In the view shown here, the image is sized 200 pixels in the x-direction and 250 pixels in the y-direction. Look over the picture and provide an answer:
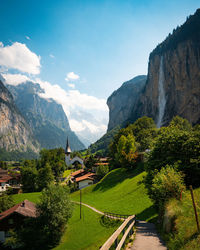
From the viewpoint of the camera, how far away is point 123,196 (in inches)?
1459

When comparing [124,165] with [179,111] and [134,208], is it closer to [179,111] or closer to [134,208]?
[134,208]

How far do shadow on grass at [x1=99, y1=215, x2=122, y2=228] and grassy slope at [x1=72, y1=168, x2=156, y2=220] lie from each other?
2.75 meters

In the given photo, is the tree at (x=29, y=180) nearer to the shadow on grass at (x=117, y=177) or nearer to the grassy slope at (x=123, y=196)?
the grassy slope at (x=123, y=196)

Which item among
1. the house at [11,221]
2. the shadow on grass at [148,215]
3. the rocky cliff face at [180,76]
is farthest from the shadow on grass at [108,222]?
the rocky cliff face at [180,76]

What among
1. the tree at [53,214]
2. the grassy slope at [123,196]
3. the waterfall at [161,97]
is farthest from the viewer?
the waterfall at [161,97]

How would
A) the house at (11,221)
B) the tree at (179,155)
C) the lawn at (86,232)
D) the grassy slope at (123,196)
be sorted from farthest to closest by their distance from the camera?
the house at (11,221), the grassy slope at (123,196), the lawn at (86,232), the tree at (179,155)

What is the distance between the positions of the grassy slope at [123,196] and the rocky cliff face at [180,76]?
65784 millimetres

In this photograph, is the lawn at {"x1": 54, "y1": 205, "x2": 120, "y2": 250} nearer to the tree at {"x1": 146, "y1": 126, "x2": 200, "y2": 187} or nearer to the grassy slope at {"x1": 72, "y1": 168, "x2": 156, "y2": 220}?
the grassy slope at {"x1": 72, "y1": 168, "x2": 156, "y2": 220}

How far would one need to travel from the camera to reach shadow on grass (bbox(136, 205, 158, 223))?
21681mm

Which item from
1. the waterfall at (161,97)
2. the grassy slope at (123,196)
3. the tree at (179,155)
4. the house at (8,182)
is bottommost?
the house at (8,182)

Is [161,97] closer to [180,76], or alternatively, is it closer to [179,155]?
[180,76]

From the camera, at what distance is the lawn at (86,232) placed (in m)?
23.0

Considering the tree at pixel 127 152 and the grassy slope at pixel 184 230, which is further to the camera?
→ the tree at pixel 127 152

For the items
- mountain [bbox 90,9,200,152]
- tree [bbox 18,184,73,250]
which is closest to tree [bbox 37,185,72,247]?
tree [bbox 18,184,73,250]
